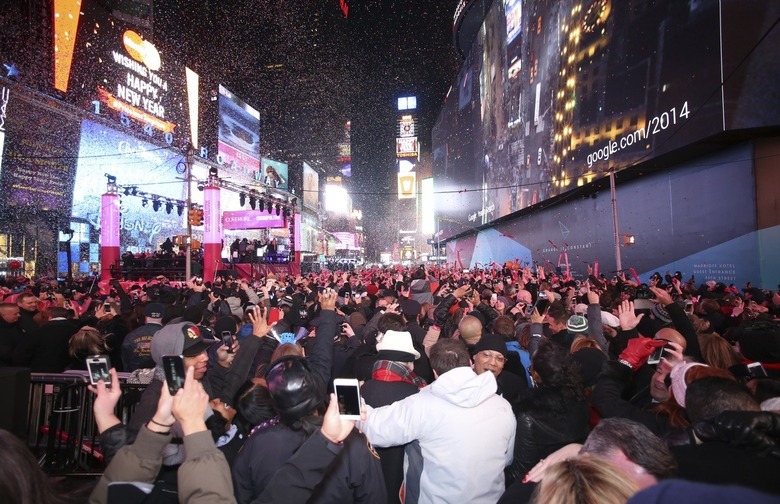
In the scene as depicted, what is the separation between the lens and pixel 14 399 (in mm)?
2898

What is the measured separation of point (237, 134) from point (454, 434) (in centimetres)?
5416

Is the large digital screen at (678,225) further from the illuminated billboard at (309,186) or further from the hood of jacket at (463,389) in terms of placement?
the illuminated billboard at (309,186)

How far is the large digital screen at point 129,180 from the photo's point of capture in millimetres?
28953

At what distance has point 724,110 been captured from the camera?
13.1 metres

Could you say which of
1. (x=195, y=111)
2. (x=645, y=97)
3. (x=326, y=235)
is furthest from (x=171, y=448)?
(x=326, y=235)

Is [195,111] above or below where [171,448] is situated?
above

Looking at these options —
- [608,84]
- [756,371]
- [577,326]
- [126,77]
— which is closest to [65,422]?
[577,326]

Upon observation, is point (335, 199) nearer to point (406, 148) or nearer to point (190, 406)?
point (406, 148)

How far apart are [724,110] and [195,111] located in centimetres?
4423

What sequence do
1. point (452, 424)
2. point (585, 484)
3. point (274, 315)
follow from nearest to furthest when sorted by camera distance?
point (585, 484) → point (452, 424) → point (274, 315)

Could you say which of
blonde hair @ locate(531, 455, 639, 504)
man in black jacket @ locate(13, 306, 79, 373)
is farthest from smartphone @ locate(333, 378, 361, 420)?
man in black jacket @ locate(13, 306, 79, 373)

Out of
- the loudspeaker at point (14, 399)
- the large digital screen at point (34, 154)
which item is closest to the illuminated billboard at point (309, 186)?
the large digital screen at point (34, 154)

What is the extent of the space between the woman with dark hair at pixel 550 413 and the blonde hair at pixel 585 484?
73.0 inches

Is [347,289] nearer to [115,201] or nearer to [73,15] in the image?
[115,201]
